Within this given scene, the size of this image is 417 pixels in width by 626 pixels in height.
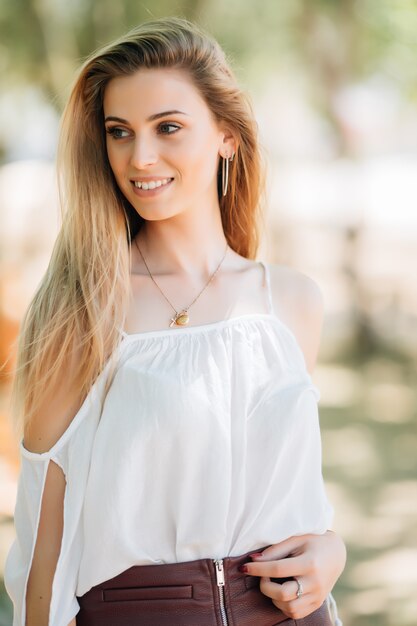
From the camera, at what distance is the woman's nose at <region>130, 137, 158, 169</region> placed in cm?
201

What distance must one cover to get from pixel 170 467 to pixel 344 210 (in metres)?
10.0

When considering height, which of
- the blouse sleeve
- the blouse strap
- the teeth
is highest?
the teeth

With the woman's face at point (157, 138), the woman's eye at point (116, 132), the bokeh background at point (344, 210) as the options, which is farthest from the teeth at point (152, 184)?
the bokeh background at point (344, 210)

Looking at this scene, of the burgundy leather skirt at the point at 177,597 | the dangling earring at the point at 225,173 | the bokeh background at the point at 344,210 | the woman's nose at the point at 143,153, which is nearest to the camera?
the burgundy leather skirt at the point at 177,597

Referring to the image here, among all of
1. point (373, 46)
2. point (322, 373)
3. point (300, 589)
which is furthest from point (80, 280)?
point (373, 46)

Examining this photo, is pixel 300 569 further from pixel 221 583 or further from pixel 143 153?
pixel 143 153

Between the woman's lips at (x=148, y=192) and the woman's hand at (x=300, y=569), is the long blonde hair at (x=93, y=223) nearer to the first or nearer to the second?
the woman's lips at (x=148, y=192)

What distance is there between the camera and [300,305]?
2283mm

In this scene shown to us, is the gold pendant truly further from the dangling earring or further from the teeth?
the dangling earring

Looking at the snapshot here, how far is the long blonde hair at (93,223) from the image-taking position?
6.38 feet

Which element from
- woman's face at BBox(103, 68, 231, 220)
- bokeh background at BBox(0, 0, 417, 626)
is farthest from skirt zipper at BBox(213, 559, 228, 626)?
bokeh background at BBox(0, 0, 417, 626)

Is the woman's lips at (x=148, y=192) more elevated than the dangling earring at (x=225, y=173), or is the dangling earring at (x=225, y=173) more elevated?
the dangling earring at (x=225, y=173)

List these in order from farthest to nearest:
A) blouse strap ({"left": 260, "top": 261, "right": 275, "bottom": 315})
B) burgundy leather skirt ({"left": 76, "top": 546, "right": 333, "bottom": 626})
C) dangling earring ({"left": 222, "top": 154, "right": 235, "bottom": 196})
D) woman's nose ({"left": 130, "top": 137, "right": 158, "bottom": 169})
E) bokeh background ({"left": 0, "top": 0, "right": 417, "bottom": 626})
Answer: bokeh background ({"left": 0, "top": 0, "right": 417, "bottom": 626}) → dangling earring ({"left": 222, "top": 154, "right": 235, "bottom": 196}) → blouse strap ({"left": 260, "top": 261, "right": 275, "bottom": 315}) → woman's nose ({"left": 130, "top": 137, "right": 158, "bottom": 169}) → burgundy leather skirt ({"left": 76, "top": 546, "right": 333, "bottom": 626})

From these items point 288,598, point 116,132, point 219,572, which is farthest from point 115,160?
point 288,598
